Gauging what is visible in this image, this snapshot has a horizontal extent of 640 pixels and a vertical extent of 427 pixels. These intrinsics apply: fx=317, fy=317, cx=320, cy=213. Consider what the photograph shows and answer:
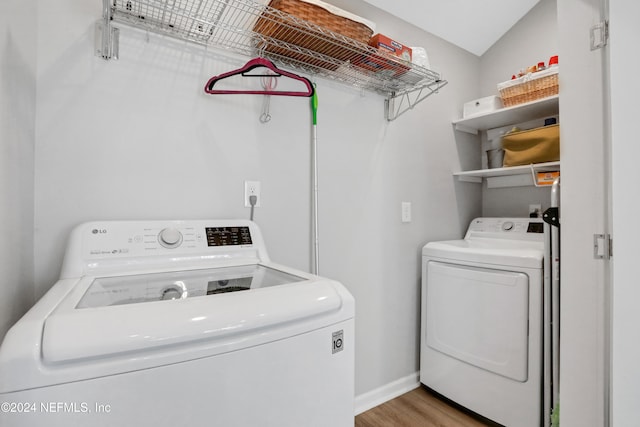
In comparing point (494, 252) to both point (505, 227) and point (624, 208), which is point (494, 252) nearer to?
point (505, 227)

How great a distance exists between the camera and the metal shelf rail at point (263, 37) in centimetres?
116

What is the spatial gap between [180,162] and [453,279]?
1575 millimetres

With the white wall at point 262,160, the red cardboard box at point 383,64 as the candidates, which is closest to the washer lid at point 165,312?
the white wall at point 262,160

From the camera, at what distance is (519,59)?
2.32 metres

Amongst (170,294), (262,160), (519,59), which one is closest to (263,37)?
(262,160)

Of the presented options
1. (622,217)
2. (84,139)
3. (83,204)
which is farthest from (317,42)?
(622,217)

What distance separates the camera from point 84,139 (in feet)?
3.74

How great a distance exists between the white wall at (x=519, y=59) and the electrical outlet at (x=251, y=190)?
1906 mm

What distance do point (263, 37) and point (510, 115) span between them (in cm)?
171

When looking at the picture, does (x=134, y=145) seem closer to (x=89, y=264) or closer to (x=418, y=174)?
(x=89, y=264)

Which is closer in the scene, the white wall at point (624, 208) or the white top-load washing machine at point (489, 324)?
the white wall at point (624, 208)

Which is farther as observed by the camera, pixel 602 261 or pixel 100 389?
pixel 602 261

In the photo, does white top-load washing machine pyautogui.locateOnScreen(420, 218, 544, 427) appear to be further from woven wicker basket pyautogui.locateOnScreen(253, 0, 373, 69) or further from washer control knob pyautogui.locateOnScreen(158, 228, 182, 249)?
washer control knob pyautogui.locateOnScreen(158, 228, 182, 249)

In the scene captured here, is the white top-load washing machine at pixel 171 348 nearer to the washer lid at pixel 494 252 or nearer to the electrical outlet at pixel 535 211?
the washer lid at pixel 494 252
